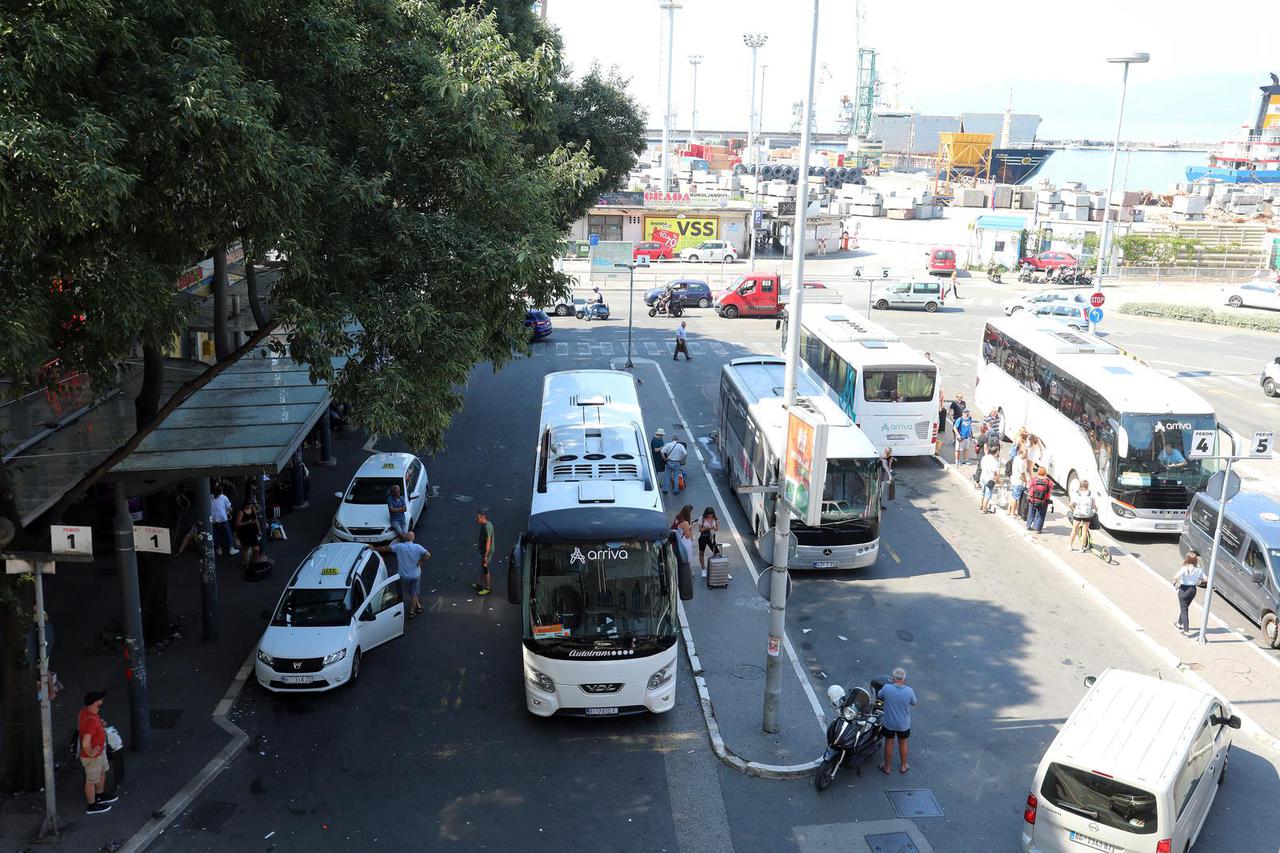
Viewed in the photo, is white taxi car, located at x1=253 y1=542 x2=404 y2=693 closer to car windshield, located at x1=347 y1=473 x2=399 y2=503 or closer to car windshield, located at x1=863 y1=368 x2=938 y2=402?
car windshield, located at x1=347 y1=473 x2=399 y2=503

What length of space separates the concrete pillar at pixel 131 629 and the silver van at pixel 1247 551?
17.6 metres

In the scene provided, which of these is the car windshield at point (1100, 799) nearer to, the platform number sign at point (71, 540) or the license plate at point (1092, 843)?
the license plate at point (1092, 843)

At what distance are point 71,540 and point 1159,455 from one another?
20.0 m

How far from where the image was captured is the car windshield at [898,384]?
25.6m

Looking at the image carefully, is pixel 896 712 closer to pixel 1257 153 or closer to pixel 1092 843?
pixel 1092 843

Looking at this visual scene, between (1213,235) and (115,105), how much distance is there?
82.8m

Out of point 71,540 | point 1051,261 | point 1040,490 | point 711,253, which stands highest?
point 1051,261

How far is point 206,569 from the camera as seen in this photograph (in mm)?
16641

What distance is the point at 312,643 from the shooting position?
49.9ft

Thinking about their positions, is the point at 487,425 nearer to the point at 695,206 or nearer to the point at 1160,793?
the point at 1160,793

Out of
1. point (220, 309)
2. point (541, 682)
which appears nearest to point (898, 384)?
point (541, 682)

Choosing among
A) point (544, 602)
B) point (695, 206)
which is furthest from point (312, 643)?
point (695, 206)

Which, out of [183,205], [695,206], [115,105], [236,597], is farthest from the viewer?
[695,206]

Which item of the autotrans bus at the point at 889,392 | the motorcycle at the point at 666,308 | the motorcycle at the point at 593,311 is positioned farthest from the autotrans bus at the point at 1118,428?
the motorcycle at the point at 593,311
